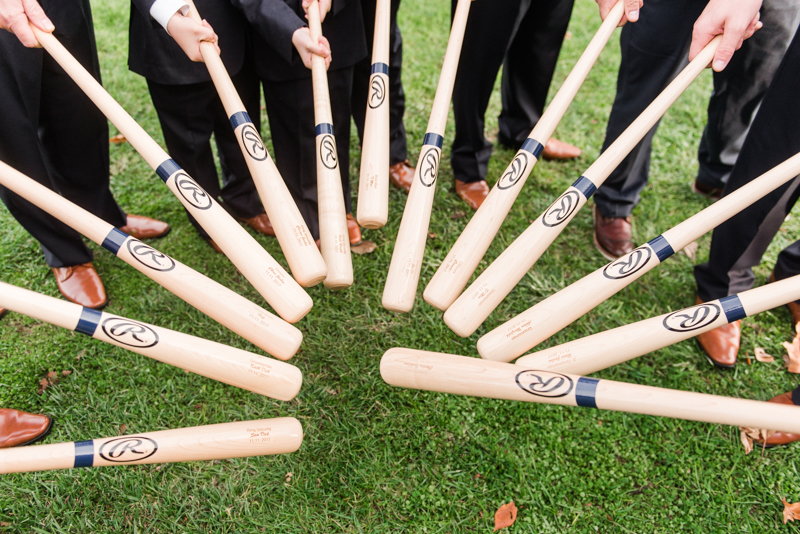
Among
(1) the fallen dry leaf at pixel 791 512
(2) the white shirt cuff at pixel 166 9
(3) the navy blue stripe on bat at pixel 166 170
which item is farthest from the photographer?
(1) the fallen dry leaf at pixel 791 512

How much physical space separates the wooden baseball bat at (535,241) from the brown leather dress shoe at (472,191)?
169 cm

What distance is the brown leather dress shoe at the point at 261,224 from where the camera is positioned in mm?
3412

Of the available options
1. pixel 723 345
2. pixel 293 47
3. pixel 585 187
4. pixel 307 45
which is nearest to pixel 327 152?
pixel 307 45

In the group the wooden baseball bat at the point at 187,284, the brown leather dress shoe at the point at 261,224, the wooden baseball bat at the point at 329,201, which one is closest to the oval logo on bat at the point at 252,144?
the wooden baseball bat at the point at 329,201

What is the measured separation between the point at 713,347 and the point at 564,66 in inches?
133

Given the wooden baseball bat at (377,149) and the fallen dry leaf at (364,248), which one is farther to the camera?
the fallen dry leaf at (364,248)

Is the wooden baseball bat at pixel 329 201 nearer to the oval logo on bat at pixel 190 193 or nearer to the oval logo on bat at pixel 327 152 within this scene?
the oval logo on bat at pixel 327 152

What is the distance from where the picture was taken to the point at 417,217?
1.97 metres

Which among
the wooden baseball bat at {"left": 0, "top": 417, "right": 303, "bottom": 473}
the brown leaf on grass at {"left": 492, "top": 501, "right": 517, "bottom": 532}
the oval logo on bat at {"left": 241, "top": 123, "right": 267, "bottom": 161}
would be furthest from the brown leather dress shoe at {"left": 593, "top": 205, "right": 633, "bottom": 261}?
the wooden baseball bat at {"left": 0, "top": 417, "right": 303, "bottom": 473}

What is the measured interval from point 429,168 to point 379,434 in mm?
1336

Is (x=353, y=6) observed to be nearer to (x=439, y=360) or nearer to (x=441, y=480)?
(x=439, y=360)

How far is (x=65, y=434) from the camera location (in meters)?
2.51

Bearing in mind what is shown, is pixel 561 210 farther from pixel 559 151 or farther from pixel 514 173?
pixel 559 151

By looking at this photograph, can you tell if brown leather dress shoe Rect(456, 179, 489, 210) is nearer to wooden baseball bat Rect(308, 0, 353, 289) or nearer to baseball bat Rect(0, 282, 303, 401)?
wooden baseball bat Rect(308, 0, 353, 289)
